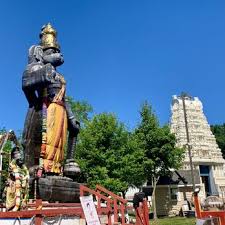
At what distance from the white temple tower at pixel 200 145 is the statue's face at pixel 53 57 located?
136 feet

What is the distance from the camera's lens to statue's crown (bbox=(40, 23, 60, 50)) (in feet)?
35.7

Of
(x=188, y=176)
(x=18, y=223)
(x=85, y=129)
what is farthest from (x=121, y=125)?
(x=18, y=223)

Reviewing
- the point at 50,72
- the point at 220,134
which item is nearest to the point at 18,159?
the point at 50,72

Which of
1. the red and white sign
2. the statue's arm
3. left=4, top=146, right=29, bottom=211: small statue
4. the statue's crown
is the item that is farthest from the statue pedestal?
the statue's crown

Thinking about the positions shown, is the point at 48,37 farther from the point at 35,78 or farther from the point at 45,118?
the point at 45,118

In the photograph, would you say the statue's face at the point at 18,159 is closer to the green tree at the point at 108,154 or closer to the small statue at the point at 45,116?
the small statue at the point at 45,116

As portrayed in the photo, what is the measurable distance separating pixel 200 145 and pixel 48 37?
47672 millimetres

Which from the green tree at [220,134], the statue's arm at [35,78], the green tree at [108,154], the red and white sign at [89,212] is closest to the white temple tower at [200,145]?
the green tree at [220,134]

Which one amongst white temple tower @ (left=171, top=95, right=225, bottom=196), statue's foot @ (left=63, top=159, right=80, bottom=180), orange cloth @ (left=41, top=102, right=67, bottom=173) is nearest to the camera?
orange cloth @ (left=41, top=102, right=67, bottom=173)

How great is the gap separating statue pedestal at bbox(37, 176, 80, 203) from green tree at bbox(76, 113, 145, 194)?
16.9 meters

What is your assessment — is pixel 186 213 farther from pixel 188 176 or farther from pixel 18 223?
pixel 18 223

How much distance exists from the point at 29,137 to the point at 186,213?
2552 cm

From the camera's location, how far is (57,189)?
9.01 meters

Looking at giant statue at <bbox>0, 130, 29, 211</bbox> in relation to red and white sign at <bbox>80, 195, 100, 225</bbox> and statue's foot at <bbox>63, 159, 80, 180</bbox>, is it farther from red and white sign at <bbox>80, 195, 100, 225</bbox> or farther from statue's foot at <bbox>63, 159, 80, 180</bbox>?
red and white sign at <bbox>80, 195, 100, 225</bbox>
